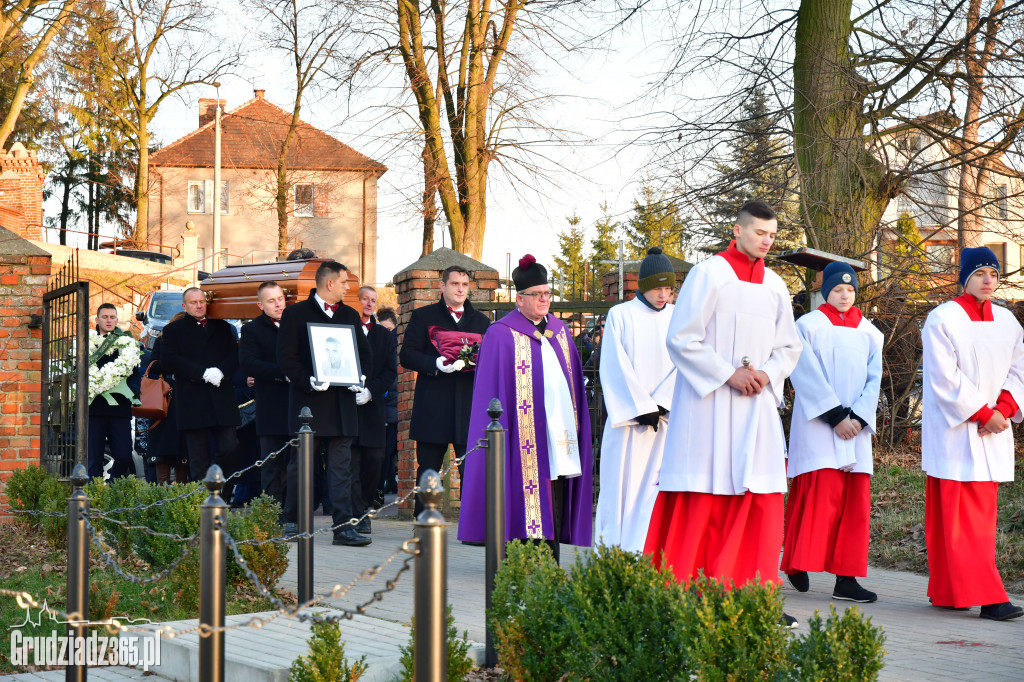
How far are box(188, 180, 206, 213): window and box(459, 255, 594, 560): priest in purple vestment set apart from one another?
54.8 metres

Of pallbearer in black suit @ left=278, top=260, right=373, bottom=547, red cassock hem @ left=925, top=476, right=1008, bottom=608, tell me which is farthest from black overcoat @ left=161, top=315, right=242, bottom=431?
red cassock hem @ left=925, top=476, right=1008, bottom=608

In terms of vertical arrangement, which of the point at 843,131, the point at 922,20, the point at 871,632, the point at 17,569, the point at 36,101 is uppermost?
the point at 36,101

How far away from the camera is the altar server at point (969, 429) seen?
786 centimetres

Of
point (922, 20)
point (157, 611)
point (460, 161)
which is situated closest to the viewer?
point (157, 611)

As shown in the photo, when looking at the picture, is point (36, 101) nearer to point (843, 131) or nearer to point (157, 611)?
point (843, 131)

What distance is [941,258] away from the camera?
47.8 feet

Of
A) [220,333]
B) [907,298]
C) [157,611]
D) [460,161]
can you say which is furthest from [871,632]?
[460,161]

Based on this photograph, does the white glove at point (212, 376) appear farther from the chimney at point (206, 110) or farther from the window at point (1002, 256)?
the chimney at point (206, 110)

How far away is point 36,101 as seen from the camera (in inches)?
1938

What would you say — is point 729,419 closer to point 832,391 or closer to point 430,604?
point 832,391

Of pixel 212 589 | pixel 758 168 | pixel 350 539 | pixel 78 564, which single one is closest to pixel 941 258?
pixel 758 168

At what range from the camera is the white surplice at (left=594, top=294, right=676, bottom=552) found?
857cm

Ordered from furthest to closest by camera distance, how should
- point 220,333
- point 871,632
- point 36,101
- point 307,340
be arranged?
point 36,101 < point 220,333 < point 307,340 < point 871,632

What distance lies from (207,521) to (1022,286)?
11.6 metres
